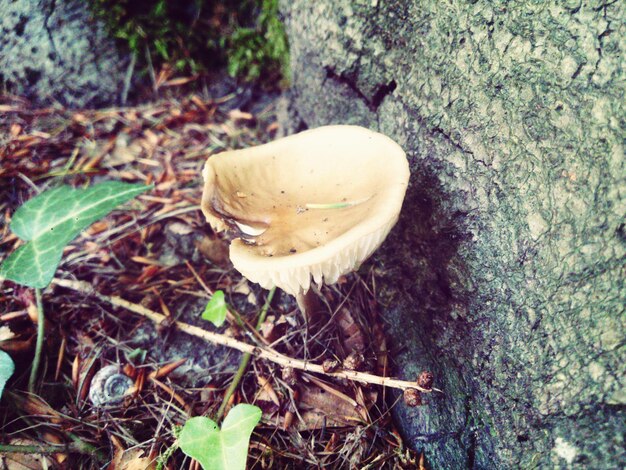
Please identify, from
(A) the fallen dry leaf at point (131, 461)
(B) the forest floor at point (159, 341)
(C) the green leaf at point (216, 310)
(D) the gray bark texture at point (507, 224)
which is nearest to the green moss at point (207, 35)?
(B) the forest floor at point (159, 341)

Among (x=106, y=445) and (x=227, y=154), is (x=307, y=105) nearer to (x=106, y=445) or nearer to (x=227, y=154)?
(x=227, y=154)

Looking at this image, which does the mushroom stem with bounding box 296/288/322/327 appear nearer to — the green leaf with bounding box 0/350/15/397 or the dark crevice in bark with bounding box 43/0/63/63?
the green leaf with bounding box 0/350/15/397

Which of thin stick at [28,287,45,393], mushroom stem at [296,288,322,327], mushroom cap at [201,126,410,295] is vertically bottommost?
thin stick at [28,287,45,393]

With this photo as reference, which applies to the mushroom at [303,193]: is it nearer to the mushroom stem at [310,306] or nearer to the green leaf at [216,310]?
the mushroom stem at [310,306]

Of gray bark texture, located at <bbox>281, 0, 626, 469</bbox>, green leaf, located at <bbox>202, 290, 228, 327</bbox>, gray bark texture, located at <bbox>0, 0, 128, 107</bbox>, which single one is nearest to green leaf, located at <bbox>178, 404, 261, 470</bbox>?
green leaf, located at <bbox>202, 290, 228, 327</bbox>

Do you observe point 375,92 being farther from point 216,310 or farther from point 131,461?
point 131,461

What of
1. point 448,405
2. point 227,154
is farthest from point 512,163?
point 227,154
